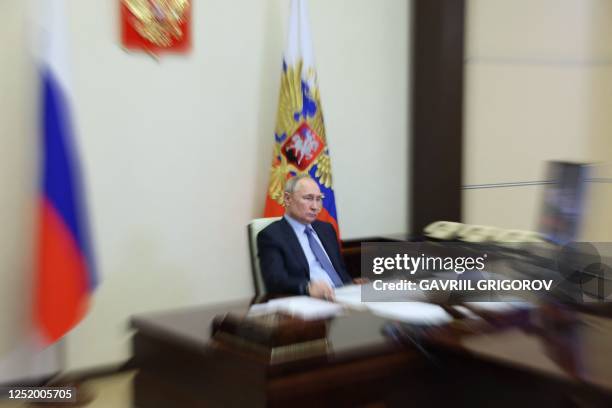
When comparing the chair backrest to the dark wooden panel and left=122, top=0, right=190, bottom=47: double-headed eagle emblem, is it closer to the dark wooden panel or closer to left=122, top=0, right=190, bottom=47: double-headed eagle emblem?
left=122, top=0, right=190, bottom=47: double-headed eagle emblem

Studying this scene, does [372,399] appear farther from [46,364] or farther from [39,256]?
[46,364]

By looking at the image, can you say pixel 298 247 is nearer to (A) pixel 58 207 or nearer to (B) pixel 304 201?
(B) pixel 304 201

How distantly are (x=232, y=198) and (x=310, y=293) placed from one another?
189 cm

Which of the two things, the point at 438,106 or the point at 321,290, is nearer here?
the point at 321,290

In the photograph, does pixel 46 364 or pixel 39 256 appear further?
pixel 46 364

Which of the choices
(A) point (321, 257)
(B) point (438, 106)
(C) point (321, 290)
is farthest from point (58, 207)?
(B) point (438, 106)

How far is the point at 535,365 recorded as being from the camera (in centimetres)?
159

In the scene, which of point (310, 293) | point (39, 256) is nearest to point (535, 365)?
point (310, 293)

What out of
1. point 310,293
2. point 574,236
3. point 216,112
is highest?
point 216,112

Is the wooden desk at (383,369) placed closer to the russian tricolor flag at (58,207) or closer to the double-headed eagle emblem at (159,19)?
the russian tricolor flag at (58,207)

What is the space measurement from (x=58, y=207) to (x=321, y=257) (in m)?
1.26

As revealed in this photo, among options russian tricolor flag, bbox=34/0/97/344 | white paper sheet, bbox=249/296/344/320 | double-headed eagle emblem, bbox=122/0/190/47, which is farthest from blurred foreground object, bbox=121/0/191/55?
white paper sheet, bbox=249/296/344/320

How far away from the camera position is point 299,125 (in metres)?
4.18

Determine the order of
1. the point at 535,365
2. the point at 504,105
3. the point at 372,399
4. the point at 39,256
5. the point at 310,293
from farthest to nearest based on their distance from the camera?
the point at 504,105, the point at 39,256, the point at 310,293, the point at 372,399, the point at 535,365
